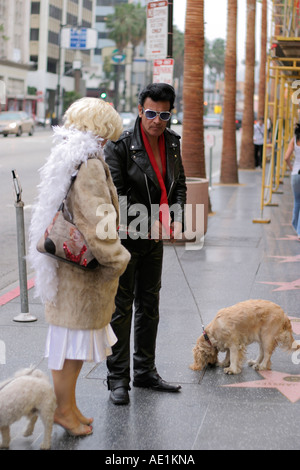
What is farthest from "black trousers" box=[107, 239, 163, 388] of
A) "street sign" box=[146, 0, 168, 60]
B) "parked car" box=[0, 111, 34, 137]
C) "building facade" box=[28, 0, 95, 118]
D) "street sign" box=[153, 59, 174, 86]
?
"building facade" box=[28, 0, 95, 118]

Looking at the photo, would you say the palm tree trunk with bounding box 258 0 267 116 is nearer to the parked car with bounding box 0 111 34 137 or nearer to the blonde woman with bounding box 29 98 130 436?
the parked car with bounding box 0 111 34 137

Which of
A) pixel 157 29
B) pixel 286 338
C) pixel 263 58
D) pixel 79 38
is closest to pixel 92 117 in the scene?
pixel 286 338

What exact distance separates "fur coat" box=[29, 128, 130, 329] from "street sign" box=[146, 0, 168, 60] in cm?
860

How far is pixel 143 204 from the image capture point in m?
4.95

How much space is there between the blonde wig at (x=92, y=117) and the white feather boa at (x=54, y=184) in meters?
0.04

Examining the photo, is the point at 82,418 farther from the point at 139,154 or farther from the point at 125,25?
the point at 125,25

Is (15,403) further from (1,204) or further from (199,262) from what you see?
(1,204)

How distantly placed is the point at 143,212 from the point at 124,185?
216 millimetres

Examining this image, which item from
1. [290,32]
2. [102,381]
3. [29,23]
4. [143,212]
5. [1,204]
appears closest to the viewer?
[143,212]

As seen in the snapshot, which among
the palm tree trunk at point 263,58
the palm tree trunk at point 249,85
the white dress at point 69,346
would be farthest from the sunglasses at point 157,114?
the palm tree trunk at point 263,58

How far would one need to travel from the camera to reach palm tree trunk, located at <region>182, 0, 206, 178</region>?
1376 cm

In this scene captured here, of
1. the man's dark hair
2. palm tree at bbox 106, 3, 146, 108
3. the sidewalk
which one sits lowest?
the sidewalk
